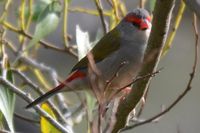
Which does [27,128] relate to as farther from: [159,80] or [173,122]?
[159,80]

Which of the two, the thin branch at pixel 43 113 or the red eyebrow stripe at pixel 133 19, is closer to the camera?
the thin branch at pixel 43 113

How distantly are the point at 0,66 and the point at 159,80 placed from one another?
16.4 feet

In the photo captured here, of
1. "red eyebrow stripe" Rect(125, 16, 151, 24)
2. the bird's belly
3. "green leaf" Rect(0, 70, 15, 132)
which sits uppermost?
"red eyebrow stripe" Rect(125, 16, 151, 24)

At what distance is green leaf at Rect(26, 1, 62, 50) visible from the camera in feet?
13.1

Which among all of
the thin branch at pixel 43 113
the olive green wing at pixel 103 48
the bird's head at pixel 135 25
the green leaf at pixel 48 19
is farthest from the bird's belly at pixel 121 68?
the thin branch at pixel 43 113

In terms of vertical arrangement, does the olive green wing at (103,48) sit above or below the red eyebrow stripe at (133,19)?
below

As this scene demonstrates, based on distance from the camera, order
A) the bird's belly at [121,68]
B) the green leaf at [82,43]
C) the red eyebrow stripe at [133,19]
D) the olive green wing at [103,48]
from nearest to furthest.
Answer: the green leaf at [82,43] < the bird's belly at [121,68] < the olive green wing at [103,48] < the red eyebrow stripe at [133,19]

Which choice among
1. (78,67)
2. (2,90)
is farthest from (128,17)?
(2,90)

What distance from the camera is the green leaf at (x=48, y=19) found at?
399 centimetres

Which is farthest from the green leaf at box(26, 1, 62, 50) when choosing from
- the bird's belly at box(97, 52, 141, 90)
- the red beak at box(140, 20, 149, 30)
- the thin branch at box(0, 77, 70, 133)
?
the thin branch at box(0, 77, 70, 133)

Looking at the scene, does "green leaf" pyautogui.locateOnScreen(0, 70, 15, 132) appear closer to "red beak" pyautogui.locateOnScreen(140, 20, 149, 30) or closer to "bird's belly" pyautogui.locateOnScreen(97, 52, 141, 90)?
"bird's belly" pyautogui.locateOnScreen(97, 52, 141, 90)

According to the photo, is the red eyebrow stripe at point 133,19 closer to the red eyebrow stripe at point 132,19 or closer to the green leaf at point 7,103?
the red eyebrow stripe at point 132,19

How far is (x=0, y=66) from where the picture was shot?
359cm

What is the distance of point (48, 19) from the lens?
4.09 meters
